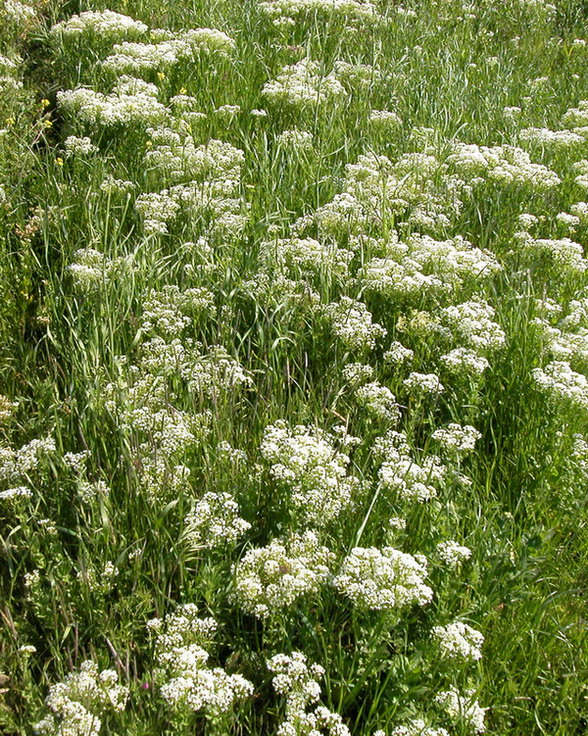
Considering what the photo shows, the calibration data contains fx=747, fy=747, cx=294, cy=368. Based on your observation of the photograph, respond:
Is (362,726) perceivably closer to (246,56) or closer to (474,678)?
(474,678)

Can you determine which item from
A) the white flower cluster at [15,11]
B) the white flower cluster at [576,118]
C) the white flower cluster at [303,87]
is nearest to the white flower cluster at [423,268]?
the white flower cluster at [303,87]

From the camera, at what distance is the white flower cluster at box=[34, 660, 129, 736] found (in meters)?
2.04

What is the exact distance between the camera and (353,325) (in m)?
3.72

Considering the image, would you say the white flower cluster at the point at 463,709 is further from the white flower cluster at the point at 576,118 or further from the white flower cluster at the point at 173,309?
the white flower cluster at the point at 576,118

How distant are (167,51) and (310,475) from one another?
447 cm

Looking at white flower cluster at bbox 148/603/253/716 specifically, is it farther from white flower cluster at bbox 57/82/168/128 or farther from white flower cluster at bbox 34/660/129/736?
white flower cluster at bbox 57/82/168/128

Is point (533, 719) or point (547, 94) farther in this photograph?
point (547, 94)

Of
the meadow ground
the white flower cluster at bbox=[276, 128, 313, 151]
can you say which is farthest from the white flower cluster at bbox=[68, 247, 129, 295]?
the white flower cluster at bbox=[276, 128, 313, 151]

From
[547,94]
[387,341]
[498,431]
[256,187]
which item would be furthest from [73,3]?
[498,431]

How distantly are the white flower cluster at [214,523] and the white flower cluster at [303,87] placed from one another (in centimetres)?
388

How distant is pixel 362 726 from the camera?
7.73 ft

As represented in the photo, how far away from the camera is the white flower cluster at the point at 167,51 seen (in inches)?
221

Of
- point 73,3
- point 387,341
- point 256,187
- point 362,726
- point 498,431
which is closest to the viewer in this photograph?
point 362,726

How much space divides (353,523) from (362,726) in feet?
2.45
